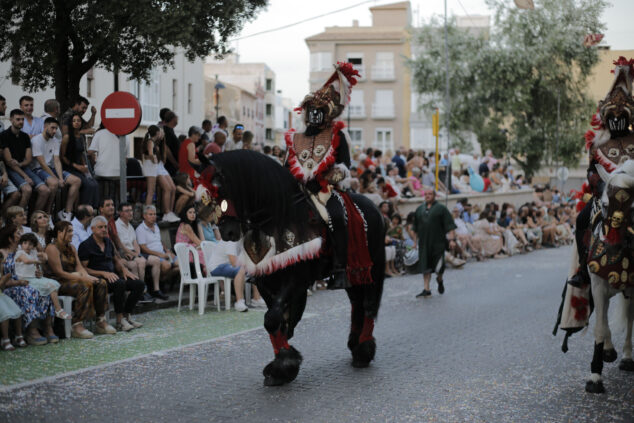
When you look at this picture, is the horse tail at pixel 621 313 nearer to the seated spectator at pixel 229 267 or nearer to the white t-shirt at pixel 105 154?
the seated spectator at pixel 229 267

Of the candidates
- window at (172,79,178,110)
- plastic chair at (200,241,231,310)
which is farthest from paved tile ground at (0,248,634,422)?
window at (172,79,178,110)

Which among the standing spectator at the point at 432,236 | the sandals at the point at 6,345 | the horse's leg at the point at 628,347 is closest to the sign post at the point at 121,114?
the sandals at the point at 6,345

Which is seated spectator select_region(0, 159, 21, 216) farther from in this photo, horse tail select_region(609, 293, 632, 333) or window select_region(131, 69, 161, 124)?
window select_region(131, 69, 161, 124)

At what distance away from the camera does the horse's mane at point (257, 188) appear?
7.59m

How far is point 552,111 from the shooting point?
47438mm

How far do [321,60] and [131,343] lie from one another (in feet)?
219

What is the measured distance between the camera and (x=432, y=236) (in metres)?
16.2

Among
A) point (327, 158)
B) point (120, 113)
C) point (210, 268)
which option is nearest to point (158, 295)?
point (210, 268)

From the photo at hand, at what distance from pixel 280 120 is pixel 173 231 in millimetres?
A: 91439

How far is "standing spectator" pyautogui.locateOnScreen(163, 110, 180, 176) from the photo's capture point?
1720 cm

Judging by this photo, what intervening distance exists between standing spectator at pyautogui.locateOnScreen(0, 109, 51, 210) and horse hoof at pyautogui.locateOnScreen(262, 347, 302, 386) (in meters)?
6.61

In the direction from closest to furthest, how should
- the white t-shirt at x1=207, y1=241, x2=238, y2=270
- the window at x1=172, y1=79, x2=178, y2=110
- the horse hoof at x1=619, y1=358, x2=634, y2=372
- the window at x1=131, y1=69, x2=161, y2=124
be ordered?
the horse hoof at x1=619, y1=358, x2=634, y2=372 < the white t-shirt at x1=207, y1=241, x2=238, y2=270 < the window at x1=131, y1=69, x2=161, y2=124 < the window at x1=172, y1=79, x2=178, y2=110

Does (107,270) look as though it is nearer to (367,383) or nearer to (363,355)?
(363,355)

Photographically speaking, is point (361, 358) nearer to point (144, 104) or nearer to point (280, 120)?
point (144, 104)
